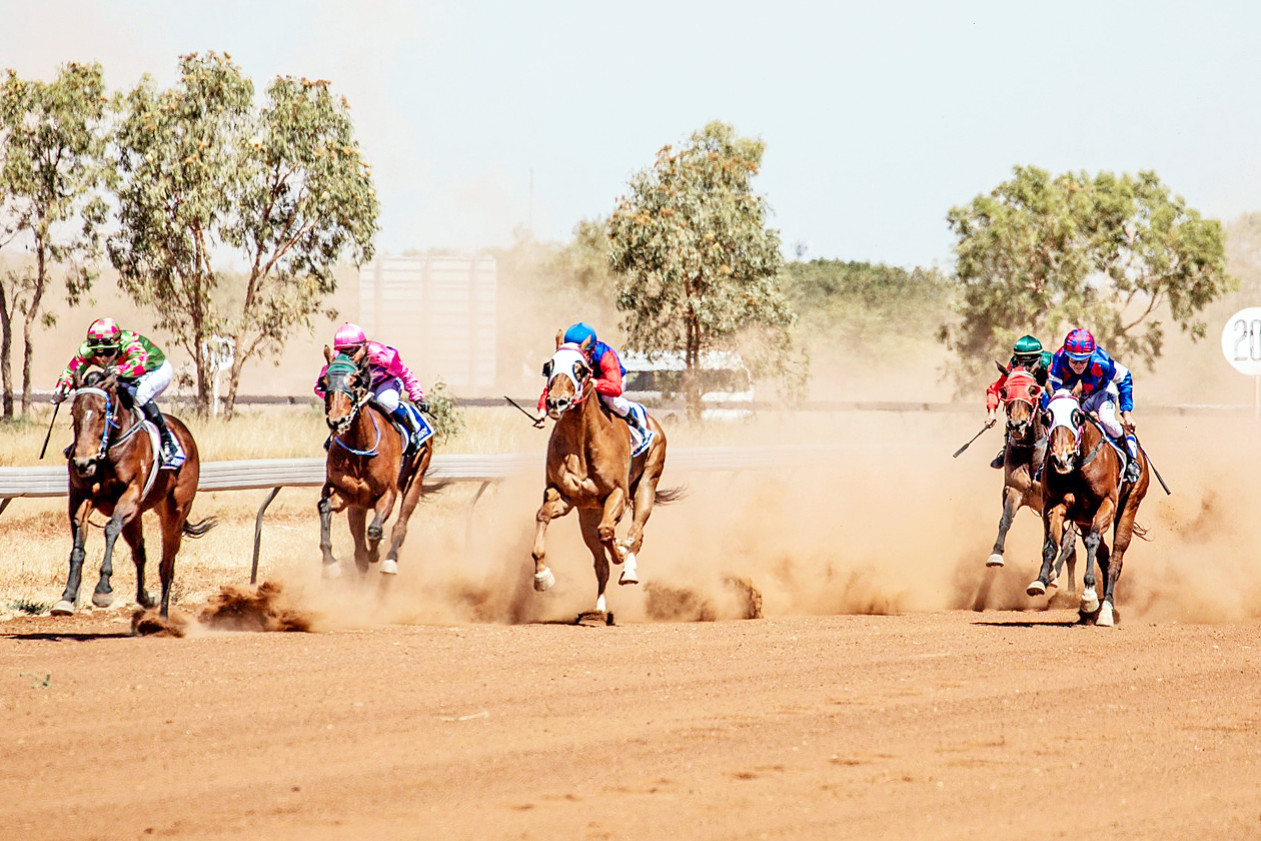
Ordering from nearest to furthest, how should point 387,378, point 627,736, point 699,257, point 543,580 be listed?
point 627,736 < point 543,580 < point 387,378 < point 699,257

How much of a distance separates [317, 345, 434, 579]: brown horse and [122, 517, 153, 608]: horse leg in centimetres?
141

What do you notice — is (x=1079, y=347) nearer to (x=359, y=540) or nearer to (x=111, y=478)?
(x=359, y=540)

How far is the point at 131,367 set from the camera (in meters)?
12.9

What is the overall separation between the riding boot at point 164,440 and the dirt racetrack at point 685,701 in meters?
1.33

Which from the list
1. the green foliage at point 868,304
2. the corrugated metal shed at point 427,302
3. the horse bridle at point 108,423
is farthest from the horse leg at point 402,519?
the green foliage at point 868,304

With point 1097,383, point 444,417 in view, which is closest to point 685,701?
point 1097,383

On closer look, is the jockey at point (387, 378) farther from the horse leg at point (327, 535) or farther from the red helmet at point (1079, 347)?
the red helmet at point (1079, 347)


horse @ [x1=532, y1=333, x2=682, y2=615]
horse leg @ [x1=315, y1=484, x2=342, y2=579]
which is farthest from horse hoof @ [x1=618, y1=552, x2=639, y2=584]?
horse leg @ [x1=315, y1=484, x2=342, y2=579]

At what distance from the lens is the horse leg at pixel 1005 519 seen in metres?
14.5

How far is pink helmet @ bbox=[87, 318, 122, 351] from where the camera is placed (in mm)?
12680

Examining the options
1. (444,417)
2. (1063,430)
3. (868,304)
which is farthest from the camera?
(868,304)

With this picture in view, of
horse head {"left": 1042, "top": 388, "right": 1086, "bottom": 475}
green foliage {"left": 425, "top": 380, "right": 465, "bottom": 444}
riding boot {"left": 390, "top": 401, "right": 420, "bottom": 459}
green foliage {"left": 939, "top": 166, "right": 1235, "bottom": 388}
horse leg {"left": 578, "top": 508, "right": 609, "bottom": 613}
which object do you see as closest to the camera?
horse head {"left": 1042, "top": 388, "right": 1086, "bottom": 475}

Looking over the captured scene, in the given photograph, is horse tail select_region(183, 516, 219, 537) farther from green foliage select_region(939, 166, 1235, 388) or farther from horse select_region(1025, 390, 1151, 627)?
green foliage select_region(939, 166, 1235, 388)

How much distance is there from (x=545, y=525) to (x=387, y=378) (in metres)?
2.59
